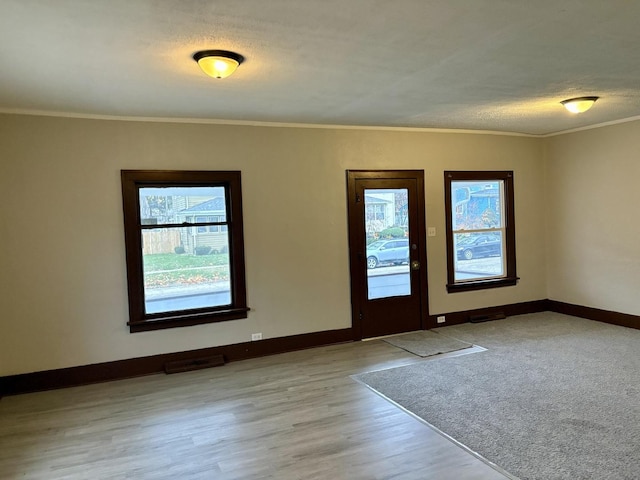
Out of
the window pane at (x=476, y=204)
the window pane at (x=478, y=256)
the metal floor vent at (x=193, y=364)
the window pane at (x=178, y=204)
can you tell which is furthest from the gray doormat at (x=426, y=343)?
the window pane at (x=178, y=204)

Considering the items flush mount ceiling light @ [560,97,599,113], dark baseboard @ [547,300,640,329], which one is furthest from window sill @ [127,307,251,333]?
dark baseboard @ [547,300,640,329]

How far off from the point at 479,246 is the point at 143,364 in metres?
4.48

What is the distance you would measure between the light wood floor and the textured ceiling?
2528 mm

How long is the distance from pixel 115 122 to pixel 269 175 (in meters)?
1.61

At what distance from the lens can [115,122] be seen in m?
4.55

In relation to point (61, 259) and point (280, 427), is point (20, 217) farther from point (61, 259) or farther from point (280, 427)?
point (280, 427)

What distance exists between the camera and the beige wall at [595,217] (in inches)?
225

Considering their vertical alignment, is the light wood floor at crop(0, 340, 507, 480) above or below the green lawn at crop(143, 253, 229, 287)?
below

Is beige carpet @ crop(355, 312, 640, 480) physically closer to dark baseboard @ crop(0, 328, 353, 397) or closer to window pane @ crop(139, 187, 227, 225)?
dark baseboard @ crop(0, 328, 353, 397)

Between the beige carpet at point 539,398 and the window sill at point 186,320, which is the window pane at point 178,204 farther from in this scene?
the beige carpet at point 539,398

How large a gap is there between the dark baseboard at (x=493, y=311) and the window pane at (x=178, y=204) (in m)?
3.09

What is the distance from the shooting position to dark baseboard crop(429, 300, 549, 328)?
20.1ft

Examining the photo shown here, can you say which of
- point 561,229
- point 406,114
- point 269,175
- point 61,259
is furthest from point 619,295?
point 61,259

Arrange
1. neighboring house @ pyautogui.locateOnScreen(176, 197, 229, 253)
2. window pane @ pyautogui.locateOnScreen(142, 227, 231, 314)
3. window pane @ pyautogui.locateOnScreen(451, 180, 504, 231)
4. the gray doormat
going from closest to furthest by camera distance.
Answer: window pane @ pyautogui.locateOnScreen(142, 227, 231, 314), neighboring house @ pyautogui.locateOnScreen(176, 197, 229, 253), the gray doormat, window pane @ pyautogui.locateOnScreen(451, 180, 504, 231)
